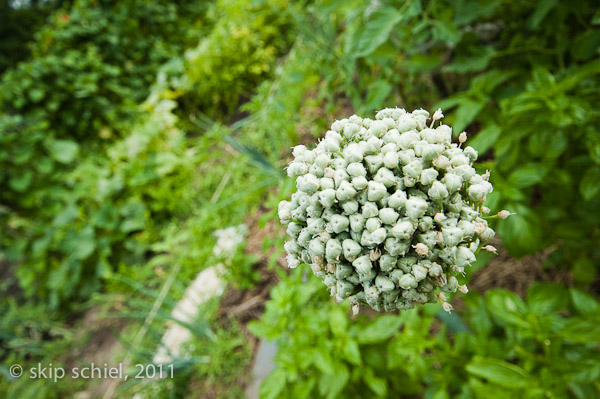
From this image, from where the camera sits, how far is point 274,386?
4.73ft

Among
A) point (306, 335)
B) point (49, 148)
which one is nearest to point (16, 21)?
point (49, 148)

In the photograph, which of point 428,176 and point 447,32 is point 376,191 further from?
point 447,32

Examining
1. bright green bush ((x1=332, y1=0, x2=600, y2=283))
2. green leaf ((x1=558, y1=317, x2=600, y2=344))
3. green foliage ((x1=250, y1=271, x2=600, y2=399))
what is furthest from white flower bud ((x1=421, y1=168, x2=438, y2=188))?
green leaf ((x1=558, y1=317, x2=600, y2=344))

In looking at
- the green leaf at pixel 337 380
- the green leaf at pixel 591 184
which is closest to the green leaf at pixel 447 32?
the green leaf at pixel 591 184

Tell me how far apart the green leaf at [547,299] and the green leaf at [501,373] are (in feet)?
0.77

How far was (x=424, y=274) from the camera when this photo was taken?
708 mm

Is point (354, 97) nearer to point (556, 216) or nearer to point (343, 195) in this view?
point (556, 216)

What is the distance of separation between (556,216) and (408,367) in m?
0.85

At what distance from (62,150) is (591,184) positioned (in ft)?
15.0

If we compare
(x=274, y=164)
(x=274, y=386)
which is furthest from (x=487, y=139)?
(x=274, y=164)

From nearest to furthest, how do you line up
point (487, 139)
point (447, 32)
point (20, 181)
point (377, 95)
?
point (487, 139), point (447, 32), point (377, 95), point (20, 181)

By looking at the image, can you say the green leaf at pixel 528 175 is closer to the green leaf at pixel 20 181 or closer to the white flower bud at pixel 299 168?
the white flower bud at pixel 299 168

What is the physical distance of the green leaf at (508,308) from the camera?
1270mm

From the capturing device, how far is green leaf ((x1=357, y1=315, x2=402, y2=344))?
1374mm
